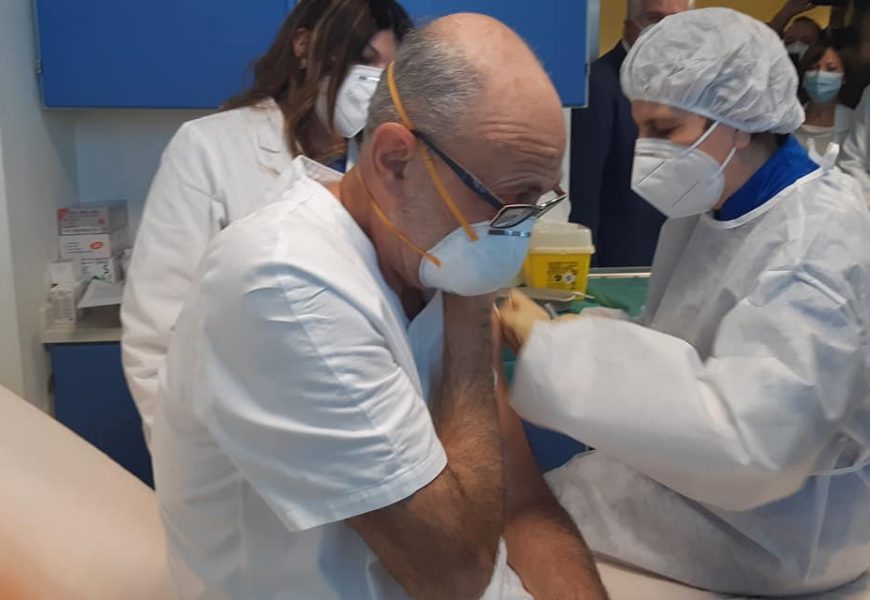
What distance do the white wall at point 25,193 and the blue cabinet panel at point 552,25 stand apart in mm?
994

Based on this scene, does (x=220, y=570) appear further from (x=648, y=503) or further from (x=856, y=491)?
(x=856, y=491)

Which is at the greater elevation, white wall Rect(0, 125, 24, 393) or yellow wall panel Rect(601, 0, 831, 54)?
yellow wall panel Rect(601, 0, 831, 54)

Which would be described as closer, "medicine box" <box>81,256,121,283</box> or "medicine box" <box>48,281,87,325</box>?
"medicine box" <box>48,281,87,325</box>

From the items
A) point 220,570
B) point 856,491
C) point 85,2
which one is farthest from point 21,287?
point 856,491

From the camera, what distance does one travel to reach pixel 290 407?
0.88 meters

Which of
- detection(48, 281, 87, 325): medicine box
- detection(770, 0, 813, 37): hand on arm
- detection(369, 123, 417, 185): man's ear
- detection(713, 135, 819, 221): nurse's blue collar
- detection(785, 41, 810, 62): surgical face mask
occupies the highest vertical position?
detection(369, 123, 417, 185): man's ear

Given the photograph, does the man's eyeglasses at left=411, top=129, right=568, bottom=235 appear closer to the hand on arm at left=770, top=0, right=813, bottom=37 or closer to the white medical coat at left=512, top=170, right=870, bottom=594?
the white medical coat at left=512, top=170, right=870, bottom=594

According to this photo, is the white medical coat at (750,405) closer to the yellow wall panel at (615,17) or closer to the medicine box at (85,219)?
the medicine box at (85,219)

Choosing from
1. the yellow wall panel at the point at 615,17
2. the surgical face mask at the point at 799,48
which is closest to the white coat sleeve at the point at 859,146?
the surgical face mask at the point at 799,48

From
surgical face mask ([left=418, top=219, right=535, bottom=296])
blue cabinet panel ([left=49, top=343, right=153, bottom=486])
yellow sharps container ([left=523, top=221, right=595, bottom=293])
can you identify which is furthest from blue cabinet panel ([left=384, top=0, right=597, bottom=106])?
surgical face mask ([left=418, top=219, right=535, bottom=296])

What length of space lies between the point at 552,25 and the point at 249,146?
0.99 meters

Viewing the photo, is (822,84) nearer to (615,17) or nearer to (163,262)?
(615,17)

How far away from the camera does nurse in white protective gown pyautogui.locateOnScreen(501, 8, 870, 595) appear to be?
125cm

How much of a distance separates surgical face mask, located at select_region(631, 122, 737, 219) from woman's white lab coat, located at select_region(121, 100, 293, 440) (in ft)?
2.52
